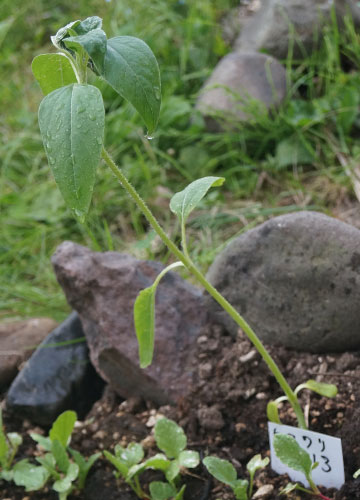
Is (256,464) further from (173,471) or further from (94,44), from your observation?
(94,44)

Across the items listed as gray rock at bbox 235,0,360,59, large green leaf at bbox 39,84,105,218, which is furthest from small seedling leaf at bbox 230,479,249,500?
gray rock at bbox 235,0,360,59

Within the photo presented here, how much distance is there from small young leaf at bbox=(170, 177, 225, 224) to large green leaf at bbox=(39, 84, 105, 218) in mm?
280

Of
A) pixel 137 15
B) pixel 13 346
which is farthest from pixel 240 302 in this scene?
pixel 137 15

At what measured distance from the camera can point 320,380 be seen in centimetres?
146

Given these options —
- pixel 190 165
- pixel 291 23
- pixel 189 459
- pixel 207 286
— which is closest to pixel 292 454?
pixel 189 459

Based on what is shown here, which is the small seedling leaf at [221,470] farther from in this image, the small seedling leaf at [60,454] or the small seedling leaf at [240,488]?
the small seedling leaf at [60,454]

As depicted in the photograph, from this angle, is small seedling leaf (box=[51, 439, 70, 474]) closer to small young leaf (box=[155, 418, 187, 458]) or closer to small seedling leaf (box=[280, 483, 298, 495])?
small young leaf (box=[155, 418, 187, 458])

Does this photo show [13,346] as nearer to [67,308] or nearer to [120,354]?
[67,308]

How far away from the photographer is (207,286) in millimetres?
1186

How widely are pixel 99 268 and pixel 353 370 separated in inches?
27.4

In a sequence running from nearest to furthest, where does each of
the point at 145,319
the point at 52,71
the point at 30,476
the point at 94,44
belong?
the point at 94,44, the point at 52,71, the point at 145,319, the point at 30,476

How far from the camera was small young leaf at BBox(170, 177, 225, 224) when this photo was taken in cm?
117

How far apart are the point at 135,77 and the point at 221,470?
77cm

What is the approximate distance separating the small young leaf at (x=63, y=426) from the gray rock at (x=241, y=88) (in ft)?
4.99
